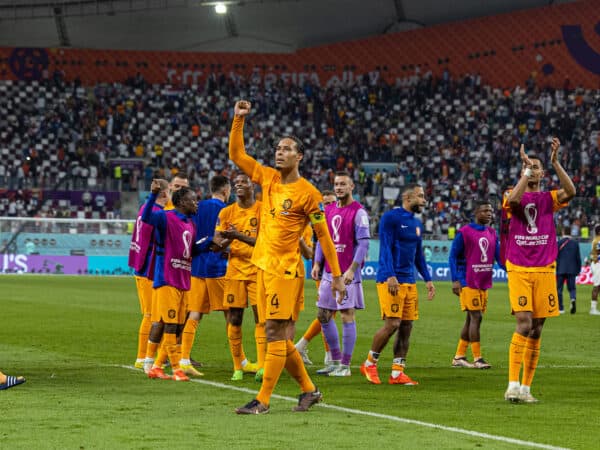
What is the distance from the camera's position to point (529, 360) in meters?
10.5

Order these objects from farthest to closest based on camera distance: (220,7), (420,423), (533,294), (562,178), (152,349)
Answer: (220,7) → (152,349) → (533,294) → (562,178) → (420,423)

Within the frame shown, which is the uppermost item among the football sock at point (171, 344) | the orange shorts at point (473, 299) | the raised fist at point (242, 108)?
the raised fist at point (242, 108)

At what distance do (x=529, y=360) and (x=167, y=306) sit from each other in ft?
13.0

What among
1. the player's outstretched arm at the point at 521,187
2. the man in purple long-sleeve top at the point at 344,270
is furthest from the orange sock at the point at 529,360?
the man in purple long-sleeve top at the point at 344,270

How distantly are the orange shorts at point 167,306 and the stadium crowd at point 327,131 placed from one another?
1454 inches

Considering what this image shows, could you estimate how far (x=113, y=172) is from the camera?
168ft

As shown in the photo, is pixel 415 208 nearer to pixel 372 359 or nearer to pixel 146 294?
pixel 372 359

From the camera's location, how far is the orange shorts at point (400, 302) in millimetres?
12195

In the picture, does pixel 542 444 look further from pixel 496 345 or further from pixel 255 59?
pixel 255 59

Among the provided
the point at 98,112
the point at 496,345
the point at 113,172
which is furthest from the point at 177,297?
the point at 98,112

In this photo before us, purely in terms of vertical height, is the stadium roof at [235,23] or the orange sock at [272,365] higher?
the stadium roof at [235,23]

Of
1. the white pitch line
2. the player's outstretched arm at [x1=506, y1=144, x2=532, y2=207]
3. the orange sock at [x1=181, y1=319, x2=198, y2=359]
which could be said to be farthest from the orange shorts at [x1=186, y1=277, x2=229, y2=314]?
the player's outstretched arm at [x1=506, y1=144, x2=532, y2=207]

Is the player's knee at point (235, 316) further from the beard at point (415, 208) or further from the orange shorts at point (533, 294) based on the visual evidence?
the orange shorts at point (533, 294)

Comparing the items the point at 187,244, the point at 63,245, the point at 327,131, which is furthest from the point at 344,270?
the point at 327,131
